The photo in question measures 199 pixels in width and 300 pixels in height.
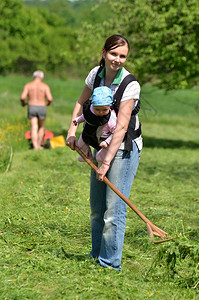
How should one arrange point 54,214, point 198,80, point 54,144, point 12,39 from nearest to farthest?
point 54,214 → point 54,144 → point 198,80 → point 12,39

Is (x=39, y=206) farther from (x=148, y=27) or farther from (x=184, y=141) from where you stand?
(x=184, y=141)

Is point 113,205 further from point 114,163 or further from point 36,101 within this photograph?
point 36,101

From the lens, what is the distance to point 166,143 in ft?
53.4

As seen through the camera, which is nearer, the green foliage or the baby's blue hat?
the baby's blue hat

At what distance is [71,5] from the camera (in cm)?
11531

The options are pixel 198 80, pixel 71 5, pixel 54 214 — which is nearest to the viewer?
pixel 54 214

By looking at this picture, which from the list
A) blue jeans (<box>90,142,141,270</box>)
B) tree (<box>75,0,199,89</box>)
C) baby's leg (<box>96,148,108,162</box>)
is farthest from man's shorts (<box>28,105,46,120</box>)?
baby's leg (<box>96,148,108,162</box>)

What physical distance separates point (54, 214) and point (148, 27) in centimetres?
923

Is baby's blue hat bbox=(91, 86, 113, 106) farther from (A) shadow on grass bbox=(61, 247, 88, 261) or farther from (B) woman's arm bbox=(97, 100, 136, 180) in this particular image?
(A) shadow on grass bbox=(61, 247, 88, 261)

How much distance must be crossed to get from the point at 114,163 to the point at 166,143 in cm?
1259

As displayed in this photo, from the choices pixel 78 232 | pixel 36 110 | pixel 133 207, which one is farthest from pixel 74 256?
pixel 36 110

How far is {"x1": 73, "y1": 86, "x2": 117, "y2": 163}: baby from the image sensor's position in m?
3.57

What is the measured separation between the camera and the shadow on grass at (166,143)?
15448mm

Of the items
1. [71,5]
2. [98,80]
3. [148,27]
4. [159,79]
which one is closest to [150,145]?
[159,79]
